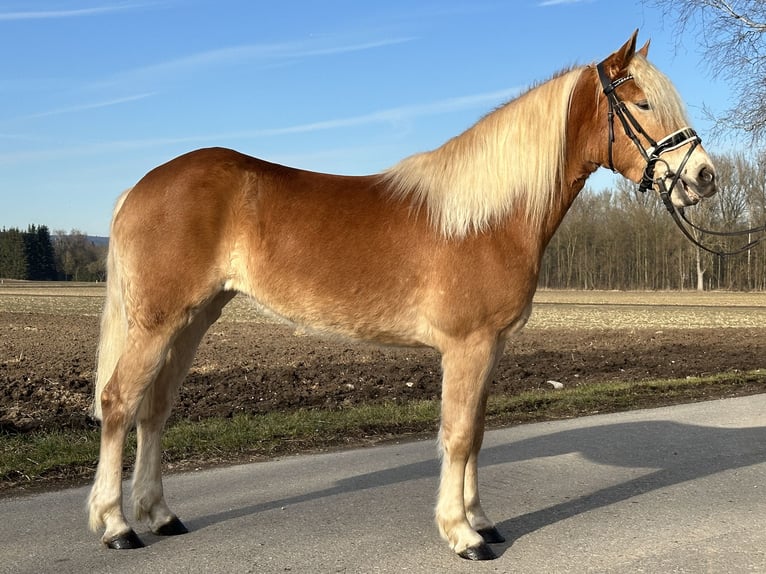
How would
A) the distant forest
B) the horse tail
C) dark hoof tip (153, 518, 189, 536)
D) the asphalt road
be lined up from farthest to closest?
1. the distant forest
2. the horse tail
3. dark hoof tip (153, 518, 189, 536)
4. the asphalt road

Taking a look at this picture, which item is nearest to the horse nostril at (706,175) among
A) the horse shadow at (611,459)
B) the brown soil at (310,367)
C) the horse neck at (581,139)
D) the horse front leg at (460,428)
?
the horse neck at (581,139)

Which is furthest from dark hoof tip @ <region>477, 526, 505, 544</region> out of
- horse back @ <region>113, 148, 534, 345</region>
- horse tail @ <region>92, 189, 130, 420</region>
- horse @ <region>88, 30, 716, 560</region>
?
horse tail @ <region>92, 189, 130, 420</region>

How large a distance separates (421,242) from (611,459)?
3.33 metres

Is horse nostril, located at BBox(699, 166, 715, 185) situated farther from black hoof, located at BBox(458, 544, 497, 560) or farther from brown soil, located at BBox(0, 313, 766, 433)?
brown soil, located at BBox(0, 313, 766, 433)

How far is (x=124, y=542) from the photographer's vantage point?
4.07 m

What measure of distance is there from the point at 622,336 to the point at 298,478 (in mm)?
16076

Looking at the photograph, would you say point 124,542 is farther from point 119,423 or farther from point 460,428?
point 460,428

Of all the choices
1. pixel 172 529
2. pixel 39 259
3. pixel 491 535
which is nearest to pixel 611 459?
pixel 491 535

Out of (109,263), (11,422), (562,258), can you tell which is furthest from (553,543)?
(562,258)

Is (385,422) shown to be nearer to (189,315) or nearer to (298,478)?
(298,478)

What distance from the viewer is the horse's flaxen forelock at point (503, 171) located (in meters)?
4.14

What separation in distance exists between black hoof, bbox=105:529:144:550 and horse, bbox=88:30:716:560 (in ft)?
0.04

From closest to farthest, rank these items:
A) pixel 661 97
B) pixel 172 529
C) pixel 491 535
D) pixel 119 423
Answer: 1. pixel 661 97
2. pixel 119 423
3. pixel 491 535
4. pixel 172 529

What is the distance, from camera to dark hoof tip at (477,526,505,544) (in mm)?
4211
